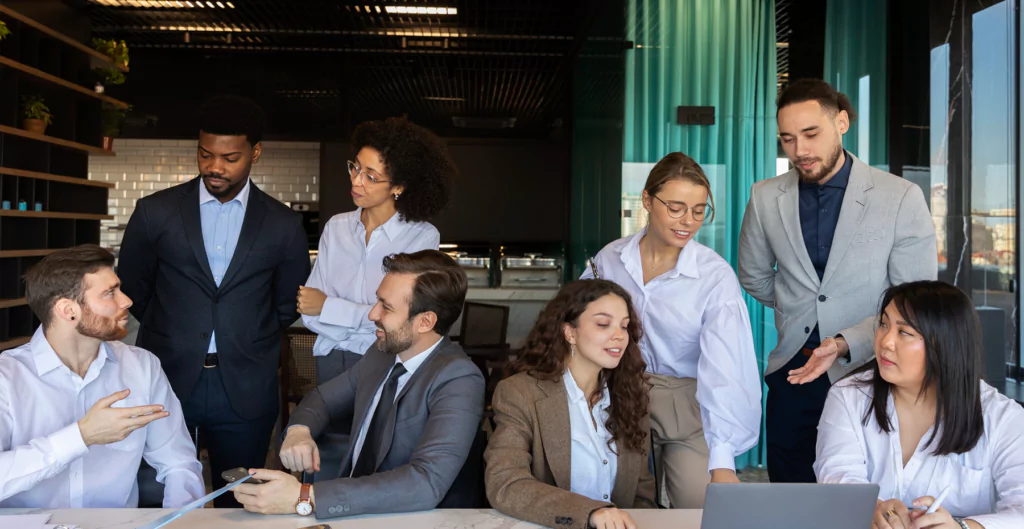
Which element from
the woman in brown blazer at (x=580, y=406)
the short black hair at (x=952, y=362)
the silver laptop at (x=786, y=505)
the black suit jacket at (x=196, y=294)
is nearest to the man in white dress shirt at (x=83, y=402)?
the black suit jacket at (x=196, y=294)

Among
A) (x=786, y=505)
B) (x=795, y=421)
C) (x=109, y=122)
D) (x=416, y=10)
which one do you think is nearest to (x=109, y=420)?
(x=786, y=505)

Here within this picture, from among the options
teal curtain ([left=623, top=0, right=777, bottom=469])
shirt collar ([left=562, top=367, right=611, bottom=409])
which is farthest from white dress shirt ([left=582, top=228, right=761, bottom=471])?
teal curtain ([left=623, top=0, right=777, bottom=469])

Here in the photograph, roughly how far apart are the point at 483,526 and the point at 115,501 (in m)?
1.00

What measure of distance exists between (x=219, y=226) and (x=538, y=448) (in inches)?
55.3

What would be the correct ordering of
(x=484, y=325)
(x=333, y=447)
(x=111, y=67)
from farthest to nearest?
(x=111, y=67) → (x=484, y=325) → (x=333, y=447)

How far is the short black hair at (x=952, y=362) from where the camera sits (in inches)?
71.6

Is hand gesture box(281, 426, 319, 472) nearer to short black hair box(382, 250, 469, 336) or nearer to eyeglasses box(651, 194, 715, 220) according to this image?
short black hair box(382, 250, 469, 336)

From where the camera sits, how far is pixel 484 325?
4973mm

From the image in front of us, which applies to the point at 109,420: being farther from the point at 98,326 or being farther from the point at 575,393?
the point at 575,393

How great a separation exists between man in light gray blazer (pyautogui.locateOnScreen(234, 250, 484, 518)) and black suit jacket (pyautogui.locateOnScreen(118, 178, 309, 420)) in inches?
15.7

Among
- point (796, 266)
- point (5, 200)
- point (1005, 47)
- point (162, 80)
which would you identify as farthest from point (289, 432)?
point (162, 80)

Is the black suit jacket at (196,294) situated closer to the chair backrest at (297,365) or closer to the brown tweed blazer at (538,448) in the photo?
the brown tweed blazer at (538,448)

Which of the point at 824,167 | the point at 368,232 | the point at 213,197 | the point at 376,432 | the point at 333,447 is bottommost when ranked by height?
the point at 333,447

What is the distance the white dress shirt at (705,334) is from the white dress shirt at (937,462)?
26cm
